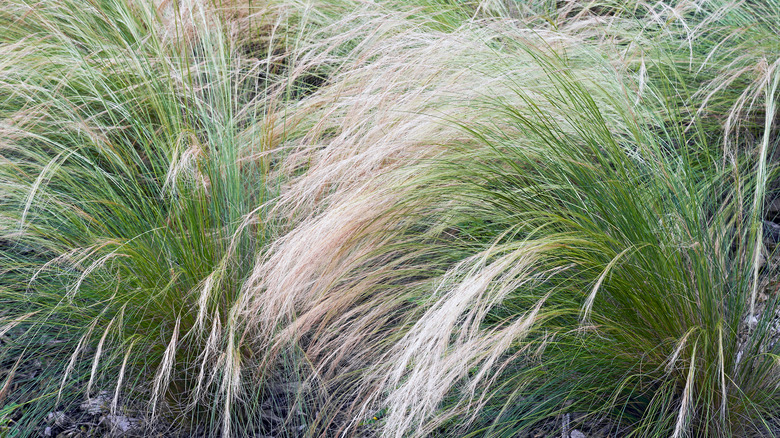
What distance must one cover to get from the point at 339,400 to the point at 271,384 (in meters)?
0.23

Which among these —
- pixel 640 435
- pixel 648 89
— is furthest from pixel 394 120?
pixel 640 435

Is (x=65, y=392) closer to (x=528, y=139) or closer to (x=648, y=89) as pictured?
(x=528, y=139)

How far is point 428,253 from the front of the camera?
1.91 metres

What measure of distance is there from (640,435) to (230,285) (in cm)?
127

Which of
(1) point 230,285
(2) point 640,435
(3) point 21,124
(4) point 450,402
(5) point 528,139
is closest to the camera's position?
(2) point 640,435

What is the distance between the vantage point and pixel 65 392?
2.12 m

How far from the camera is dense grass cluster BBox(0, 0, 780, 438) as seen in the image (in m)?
1.63

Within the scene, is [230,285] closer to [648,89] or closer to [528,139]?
[528,139]

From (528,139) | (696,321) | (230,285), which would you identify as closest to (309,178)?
(230,285)

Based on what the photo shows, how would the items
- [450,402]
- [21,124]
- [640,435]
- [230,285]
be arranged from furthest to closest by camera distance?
[21,124]
[230,285]
[450,402]
[640,435]

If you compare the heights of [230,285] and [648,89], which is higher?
[648,89]

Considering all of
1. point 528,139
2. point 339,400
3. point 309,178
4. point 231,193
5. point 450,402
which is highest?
point 528,139

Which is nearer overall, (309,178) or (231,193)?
(309,178)

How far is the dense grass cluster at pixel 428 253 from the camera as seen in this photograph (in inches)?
64.0
